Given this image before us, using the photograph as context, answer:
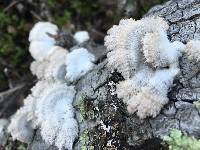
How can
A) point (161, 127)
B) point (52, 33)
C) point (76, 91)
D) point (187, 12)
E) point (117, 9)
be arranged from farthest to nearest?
point (117, 9), point (52, 33), point (76, 91), point (187, 12), point (161, 127)

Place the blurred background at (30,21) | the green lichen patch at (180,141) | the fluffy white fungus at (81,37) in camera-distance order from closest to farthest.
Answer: the green lichen patch at (180,141), the fluffy white fungus at (81,37), the blurred background at (30,21)

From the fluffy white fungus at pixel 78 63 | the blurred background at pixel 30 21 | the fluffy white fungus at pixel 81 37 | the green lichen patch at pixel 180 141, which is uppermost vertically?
the blurred background at pixel 30 21

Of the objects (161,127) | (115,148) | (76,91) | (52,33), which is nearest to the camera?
(161,127)

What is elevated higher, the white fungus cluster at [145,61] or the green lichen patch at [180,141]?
the white fungus cluster at [145,61]

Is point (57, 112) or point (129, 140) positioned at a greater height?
point (57, 112)

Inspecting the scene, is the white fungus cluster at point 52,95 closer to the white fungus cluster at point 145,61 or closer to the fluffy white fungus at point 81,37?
the fluffy white fungus at point 81,37

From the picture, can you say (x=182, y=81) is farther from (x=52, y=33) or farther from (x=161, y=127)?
(x=52, y=33)

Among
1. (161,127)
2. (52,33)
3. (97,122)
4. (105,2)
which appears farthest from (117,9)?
(161,127)

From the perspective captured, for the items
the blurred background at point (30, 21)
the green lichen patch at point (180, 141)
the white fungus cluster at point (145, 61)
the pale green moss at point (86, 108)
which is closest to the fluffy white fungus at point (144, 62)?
the white fungus cluster at point (145, 61)
